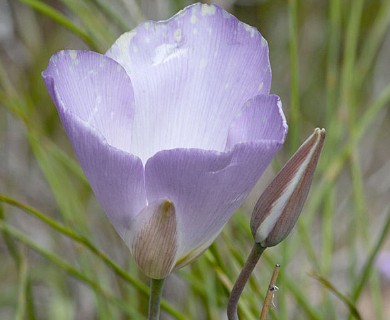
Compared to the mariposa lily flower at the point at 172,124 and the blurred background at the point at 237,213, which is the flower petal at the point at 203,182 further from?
the blurred background at the point at 237,213

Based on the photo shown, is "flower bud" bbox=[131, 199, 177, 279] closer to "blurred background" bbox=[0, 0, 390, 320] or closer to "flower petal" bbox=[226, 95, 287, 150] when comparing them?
"flower petal" bbox=[226, 95, 287, 150]

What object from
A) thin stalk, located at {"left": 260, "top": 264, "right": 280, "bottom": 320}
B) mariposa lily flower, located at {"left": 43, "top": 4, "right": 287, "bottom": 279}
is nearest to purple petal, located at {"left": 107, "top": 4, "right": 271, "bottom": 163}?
mariposa lily flower, located at {"left": 43, "top": 4, "right": 287, "bottom": 279}

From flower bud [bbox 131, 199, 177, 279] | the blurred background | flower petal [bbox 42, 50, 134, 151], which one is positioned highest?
flower petal [bbox 42, 50, 134, 151]

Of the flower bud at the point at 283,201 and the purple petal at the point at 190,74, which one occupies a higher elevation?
the purple petal at the point at 190,74

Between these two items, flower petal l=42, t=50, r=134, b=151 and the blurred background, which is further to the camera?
the blurred background

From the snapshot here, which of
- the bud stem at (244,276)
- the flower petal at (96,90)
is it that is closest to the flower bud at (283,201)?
the bud stem at (244,276)

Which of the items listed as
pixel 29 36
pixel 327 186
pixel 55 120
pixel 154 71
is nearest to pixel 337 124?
pixel 327 186

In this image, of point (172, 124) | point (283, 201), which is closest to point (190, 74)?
point (172, 124)
